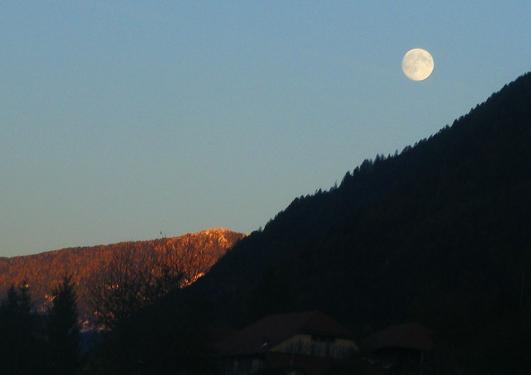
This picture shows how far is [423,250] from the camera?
14400 cm

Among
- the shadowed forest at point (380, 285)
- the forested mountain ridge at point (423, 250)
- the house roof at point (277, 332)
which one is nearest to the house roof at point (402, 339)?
the shadowed forest at point (380, 285)

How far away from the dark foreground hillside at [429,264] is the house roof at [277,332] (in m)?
3.25

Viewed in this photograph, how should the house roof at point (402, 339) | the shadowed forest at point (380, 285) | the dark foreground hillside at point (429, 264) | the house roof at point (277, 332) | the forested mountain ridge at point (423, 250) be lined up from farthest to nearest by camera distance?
the forested mountain ridge at point (423, 250)
the house roof at point (402, 339)
the house roof at point (277, 332)
the dark foreground hillside at point (429, 264)
the shadowed forest at point (380, 285)

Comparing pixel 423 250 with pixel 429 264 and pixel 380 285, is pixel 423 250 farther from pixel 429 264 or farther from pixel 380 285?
pixel 380 285


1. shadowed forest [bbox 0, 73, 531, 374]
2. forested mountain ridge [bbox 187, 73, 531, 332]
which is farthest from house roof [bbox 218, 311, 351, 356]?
forested mountain ridge [bbox 187, 73, 531, 332]

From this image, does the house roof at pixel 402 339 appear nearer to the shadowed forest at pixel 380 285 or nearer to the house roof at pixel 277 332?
the shadowed forest at pixel 380 285

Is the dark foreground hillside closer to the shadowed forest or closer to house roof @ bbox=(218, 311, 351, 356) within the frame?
the shadowed forest

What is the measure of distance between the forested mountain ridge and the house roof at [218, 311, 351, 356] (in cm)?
1371

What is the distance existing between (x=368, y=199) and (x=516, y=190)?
148 feet

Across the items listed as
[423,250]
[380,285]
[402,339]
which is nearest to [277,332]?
[402,339]

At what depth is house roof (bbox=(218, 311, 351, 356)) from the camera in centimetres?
7644

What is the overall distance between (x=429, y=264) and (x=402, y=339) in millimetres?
56437

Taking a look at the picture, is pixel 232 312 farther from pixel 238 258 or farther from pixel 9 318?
pixel 238 258

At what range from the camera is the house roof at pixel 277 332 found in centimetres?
7644
